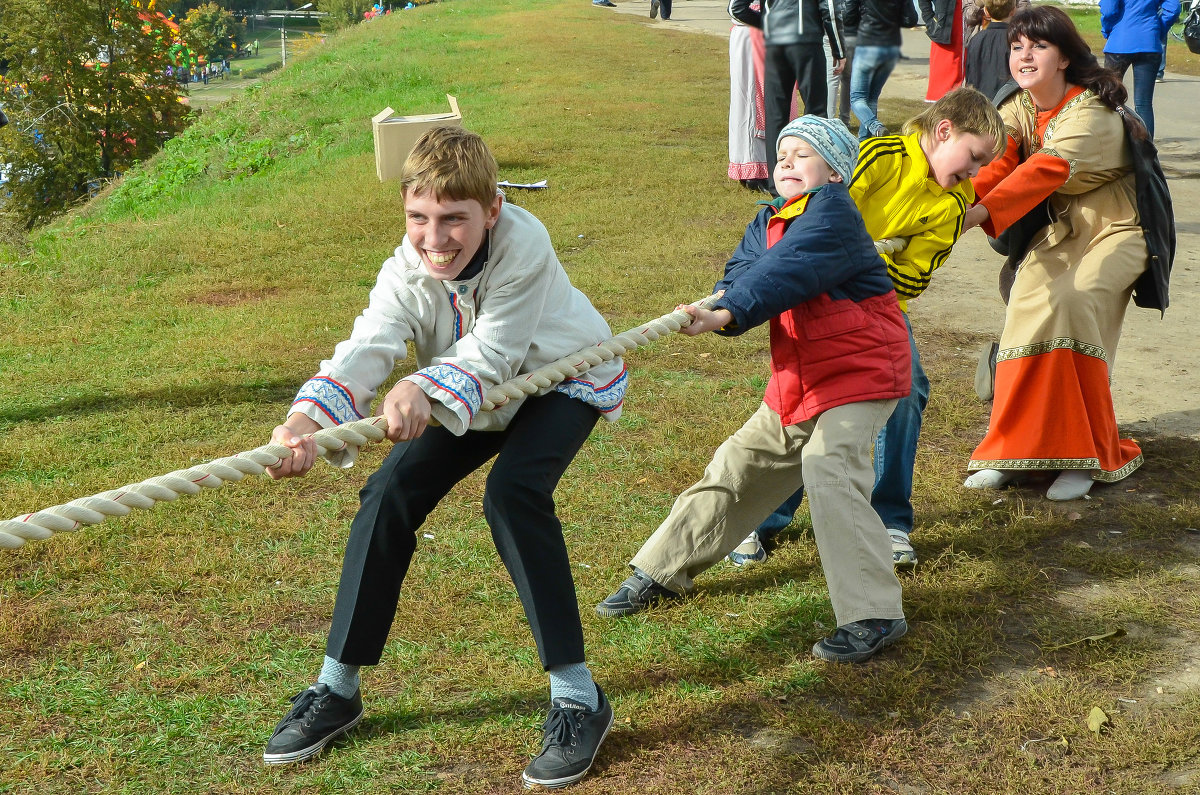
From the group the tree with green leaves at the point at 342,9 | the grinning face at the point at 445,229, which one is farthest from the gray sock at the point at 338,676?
the tree with green leaves at the point at 342,9

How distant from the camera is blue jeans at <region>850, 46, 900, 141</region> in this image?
10172 millimetres

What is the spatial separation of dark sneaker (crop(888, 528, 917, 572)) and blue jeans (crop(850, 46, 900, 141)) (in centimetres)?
704

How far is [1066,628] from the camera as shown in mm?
3471

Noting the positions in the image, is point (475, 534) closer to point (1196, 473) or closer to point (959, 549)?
point (959, 549)

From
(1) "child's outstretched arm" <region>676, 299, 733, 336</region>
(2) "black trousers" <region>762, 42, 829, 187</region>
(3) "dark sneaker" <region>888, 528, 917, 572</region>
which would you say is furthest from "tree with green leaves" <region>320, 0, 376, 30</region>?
(1) "child's outstretched arm" <region>676, 299, 733, 336</region>

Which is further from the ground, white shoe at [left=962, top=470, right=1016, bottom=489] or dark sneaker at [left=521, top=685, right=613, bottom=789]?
dark sneaker at [left=521, top=685, right=613, bottom=789]

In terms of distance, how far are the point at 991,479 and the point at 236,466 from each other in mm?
3311

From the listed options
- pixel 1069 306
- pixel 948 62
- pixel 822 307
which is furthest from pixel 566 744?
pixel 948 62

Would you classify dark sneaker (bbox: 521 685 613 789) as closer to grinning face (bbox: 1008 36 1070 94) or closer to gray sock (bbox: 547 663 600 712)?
gray sock (bbox: 547 663 600 712)

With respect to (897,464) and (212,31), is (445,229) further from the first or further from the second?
(212,31)

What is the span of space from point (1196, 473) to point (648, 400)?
2.46 meters

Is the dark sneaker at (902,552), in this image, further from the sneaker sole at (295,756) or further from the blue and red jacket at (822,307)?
the sneaker sole at (295,756)

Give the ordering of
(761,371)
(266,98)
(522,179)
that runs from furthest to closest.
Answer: (266,98) → (522,179) → (761,371)

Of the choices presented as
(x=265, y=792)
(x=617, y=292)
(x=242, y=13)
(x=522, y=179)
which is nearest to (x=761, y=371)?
(x=617, y=292)
